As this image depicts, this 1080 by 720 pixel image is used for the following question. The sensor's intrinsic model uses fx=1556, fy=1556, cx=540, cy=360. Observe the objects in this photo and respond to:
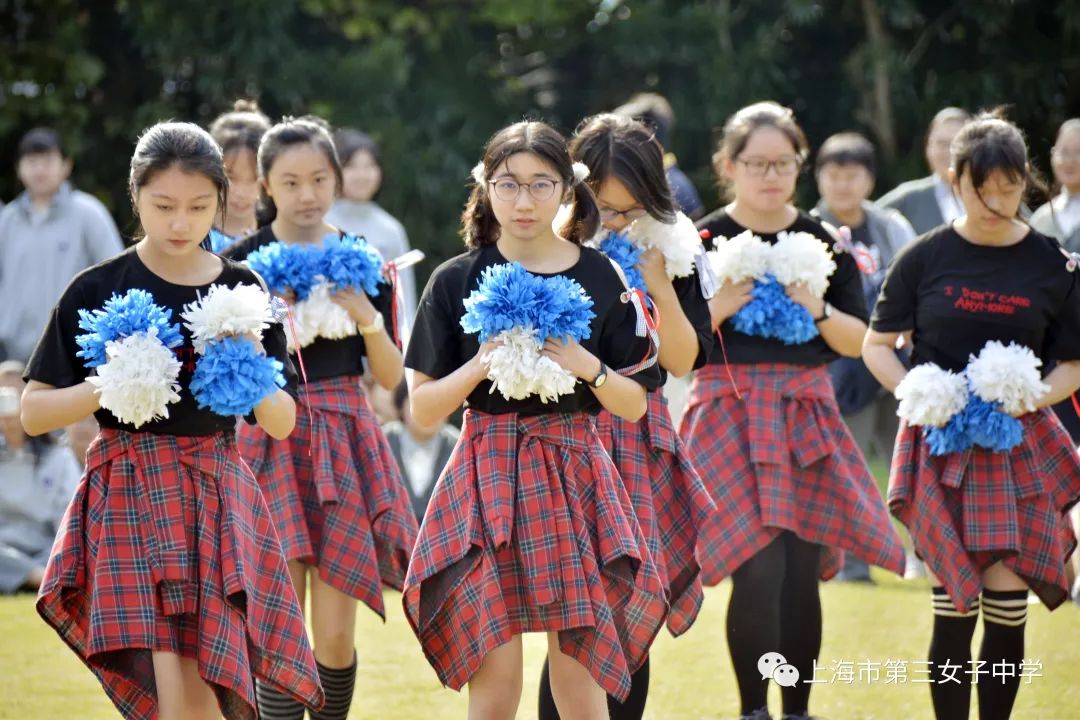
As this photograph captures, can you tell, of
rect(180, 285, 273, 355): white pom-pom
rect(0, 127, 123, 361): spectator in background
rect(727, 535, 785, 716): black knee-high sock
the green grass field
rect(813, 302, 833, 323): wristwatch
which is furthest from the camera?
rect(0, 127, 123, 361): spectator in background

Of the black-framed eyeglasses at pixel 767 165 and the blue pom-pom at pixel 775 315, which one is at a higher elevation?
the black-framed eyeglasses at pixel 767 165

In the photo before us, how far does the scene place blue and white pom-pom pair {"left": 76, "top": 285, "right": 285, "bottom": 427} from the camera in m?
3.85

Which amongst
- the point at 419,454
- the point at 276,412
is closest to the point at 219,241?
the point at 276,412

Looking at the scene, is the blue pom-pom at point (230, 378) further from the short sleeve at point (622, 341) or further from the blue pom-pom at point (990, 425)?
the blue pom-pom at point (990, 425)

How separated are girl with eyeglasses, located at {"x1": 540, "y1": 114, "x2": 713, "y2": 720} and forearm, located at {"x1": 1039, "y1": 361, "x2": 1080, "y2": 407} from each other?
1.23 meters

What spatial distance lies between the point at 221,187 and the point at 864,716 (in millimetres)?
3105

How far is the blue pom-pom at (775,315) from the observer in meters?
5.31

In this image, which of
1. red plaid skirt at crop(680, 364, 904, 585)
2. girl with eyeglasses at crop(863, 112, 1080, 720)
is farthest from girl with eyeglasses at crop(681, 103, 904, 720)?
girl with eyeglasses at crop(863, 112, 1080, 720)

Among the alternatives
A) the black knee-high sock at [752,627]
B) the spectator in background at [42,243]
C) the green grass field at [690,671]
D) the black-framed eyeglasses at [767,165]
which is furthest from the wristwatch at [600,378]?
the spectator in background at [42,243]

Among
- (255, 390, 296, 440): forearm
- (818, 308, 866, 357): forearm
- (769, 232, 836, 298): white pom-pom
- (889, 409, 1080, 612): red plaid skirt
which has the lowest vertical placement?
(889, 409, 1080, 612): red plaid skirt

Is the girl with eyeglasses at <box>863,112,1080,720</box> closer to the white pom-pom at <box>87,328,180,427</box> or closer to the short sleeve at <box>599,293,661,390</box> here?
the short sleeve at <box>599,293,661,390</box>

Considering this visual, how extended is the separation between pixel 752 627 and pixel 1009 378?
119 centimetres

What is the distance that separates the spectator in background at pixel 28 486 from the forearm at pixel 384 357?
4007 millimetres

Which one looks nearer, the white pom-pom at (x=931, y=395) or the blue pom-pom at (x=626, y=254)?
the blue pom-pom at (x=626, y=254)
